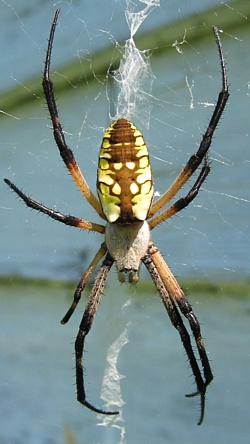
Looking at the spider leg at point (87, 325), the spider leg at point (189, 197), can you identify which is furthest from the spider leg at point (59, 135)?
the spider leg at point (87, 325)

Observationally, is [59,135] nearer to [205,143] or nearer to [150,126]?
[205,143]

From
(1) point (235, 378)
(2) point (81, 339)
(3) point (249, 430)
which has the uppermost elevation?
(2) point (81, 339)

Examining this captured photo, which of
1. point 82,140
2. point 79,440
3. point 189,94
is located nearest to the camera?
point 189,94

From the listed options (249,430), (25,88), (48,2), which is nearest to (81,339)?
(249,430)

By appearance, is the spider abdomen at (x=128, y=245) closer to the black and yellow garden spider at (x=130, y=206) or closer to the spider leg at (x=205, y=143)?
the black and yellow garden spider at (x=130, y=206)

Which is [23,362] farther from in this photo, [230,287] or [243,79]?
[243,79]

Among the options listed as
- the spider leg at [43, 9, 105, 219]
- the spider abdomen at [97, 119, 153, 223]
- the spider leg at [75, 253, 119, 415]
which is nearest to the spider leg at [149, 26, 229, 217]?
the spider abdomen at [97, 119, 153, 223]
